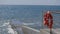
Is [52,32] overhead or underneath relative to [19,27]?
overhead

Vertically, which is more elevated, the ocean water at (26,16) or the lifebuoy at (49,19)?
the lifebuoy at (49,19)

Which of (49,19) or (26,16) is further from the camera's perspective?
(26,16)

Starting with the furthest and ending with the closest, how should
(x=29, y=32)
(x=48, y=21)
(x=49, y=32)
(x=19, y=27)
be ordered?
(x=19, y=27) → (x=29, y=32) → (x=49, y=32) → (x=48, y=21)

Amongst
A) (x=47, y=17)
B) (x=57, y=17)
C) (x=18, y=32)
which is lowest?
(x=18, y=32)

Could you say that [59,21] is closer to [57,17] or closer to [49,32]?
[57,17]

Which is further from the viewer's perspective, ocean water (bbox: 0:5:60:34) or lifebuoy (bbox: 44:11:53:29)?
ocean water (bbox: 0:5:60:34)

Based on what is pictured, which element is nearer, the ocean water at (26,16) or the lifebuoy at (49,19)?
the lifebuoy at (49,19)

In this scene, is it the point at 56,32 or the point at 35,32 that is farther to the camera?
the point at 35,32

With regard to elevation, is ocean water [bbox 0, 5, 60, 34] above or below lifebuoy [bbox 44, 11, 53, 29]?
below

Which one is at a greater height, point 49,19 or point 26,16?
point 49,19

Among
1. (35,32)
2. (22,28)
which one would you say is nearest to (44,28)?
(35,32)

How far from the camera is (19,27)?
785 cm

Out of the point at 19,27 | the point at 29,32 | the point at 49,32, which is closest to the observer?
the point at 49,32

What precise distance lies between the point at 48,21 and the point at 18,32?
3.04 m
